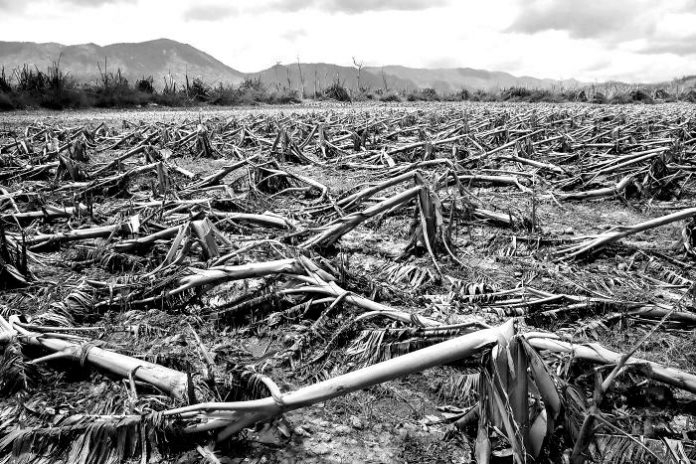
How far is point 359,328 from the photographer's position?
2270 mm

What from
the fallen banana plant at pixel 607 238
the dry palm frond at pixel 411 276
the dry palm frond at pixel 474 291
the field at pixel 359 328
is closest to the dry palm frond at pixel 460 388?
the field at pixel 359 328

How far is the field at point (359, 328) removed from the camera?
1452mm

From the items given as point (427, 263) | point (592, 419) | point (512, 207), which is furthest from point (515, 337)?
point (512, 207)

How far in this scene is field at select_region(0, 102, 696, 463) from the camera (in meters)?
1.45

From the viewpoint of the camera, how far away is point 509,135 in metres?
6.98

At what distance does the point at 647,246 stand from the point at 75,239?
3.71 m

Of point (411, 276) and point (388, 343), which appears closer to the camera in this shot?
point (388, 343)

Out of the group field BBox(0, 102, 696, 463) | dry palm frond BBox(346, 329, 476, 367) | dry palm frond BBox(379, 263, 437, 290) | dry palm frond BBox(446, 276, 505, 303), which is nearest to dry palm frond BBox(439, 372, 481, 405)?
field BBox(0, 102, 696, 463)

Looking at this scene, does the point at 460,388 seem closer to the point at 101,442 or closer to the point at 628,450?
the point at 628,450

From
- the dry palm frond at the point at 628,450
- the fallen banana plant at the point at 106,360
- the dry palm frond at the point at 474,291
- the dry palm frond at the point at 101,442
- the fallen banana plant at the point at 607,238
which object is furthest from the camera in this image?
the fallen banana plant at the point at 607,238

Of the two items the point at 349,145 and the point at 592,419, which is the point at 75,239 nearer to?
the point at 592,419

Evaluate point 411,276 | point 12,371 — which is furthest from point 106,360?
point 411,276

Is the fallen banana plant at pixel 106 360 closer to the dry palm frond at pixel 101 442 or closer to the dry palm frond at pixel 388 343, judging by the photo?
the dry palm frond at pixel 101 442

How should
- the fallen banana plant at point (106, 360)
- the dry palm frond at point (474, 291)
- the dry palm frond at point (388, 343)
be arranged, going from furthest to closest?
the dry palm frond at point (474, 291)
the dry palm frond at point (388, 343)
the fallen banana plant at point (106, 360)
